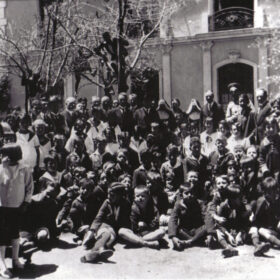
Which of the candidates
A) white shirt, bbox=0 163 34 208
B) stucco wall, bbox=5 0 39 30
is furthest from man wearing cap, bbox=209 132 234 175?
stucco wall, bbox=5 0 39 30

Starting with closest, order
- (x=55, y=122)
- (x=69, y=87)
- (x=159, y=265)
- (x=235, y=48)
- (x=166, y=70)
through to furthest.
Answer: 1. (x=159, y=265)
2. (x=55, y=122)
3. (x=235, y=48)
4. (x=166, y=70)
5. (x=69, y=87)

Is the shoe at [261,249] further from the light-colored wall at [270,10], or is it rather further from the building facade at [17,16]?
the building facade at [17,16]

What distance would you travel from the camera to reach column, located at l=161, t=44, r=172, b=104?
1753cm

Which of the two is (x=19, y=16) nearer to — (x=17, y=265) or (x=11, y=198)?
(x=11, y=198)

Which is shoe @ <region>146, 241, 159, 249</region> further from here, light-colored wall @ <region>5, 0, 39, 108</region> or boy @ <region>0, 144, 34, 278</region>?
light-colored wall @ <region>5, 0, 39, 108</region>

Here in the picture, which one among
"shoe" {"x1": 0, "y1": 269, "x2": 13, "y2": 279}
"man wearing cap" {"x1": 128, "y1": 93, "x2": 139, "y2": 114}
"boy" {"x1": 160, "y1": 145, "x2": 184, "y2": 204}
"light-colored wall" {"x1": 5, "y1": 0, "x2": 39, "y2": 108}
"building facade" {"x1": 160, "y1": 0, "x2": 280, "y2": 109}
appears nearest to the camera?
"shoe" {"x1": 0, "y1": 269, "x2": 13, "y2": 279}

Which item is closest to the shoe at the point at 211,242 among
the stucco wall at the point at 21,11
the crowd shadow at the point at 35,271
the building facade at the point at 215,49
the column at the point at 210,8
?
the crowd shadow at the point at 35,271

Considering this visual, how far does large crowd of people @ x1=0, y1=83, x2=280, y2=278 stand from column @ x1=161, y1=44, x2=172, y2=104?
855 centimetres

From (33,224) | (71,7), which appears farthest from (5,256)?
(71,7)

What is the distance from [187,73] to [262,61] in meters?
2.66

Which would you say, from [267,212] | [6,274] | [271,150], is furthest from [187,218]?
[6,274]

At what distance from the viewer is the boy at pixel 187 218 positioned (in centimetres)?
598

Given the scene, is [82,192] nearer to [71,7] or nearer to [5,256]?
[5,256]

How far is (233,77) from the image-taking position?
17172 millimetres
